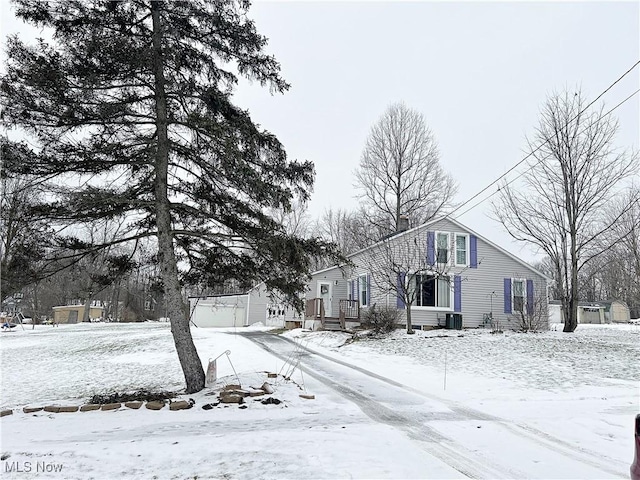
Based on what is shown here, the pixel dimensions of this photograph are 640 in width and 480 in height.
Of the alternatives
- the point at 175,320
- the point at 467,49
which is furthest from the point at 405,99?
the point at 175,320

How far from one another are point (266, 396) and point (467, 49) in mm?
12097

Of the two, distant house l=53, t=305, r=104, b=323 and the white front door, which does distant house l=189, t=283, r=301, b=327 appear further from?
distant house l=53, t=305, r=104, b=323

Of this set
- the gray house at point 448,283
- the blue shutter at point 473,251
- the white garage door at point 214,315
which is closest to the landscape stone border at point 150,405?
the gray house at point 448,283

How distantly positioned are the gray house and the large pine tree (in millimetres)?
10458

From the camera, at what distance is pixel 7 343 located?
1961 cm

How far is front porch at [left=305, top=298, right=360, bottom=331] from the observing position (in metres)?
20.0

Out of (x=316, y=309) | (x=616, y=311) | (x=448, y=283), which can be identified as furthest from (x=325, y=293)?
(x=616, y=311)

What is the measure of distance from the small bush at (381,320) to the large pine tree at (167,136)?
941 centimetres

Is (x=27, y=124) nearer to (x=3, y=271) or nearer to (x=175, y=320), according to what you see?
(x=3, y=271)

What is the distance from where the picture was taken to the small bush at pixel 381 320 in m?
16.8

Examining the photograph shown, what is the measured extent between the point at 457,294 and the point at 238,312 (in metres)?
19.2

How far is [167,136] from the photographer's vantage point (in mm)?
8039

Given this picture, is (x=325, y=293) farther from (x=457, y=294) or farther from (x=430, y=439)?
(x=430, y=439)

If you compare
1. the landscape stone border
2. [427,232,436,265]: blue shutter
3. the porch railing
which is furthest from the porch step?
the landscape stone border
